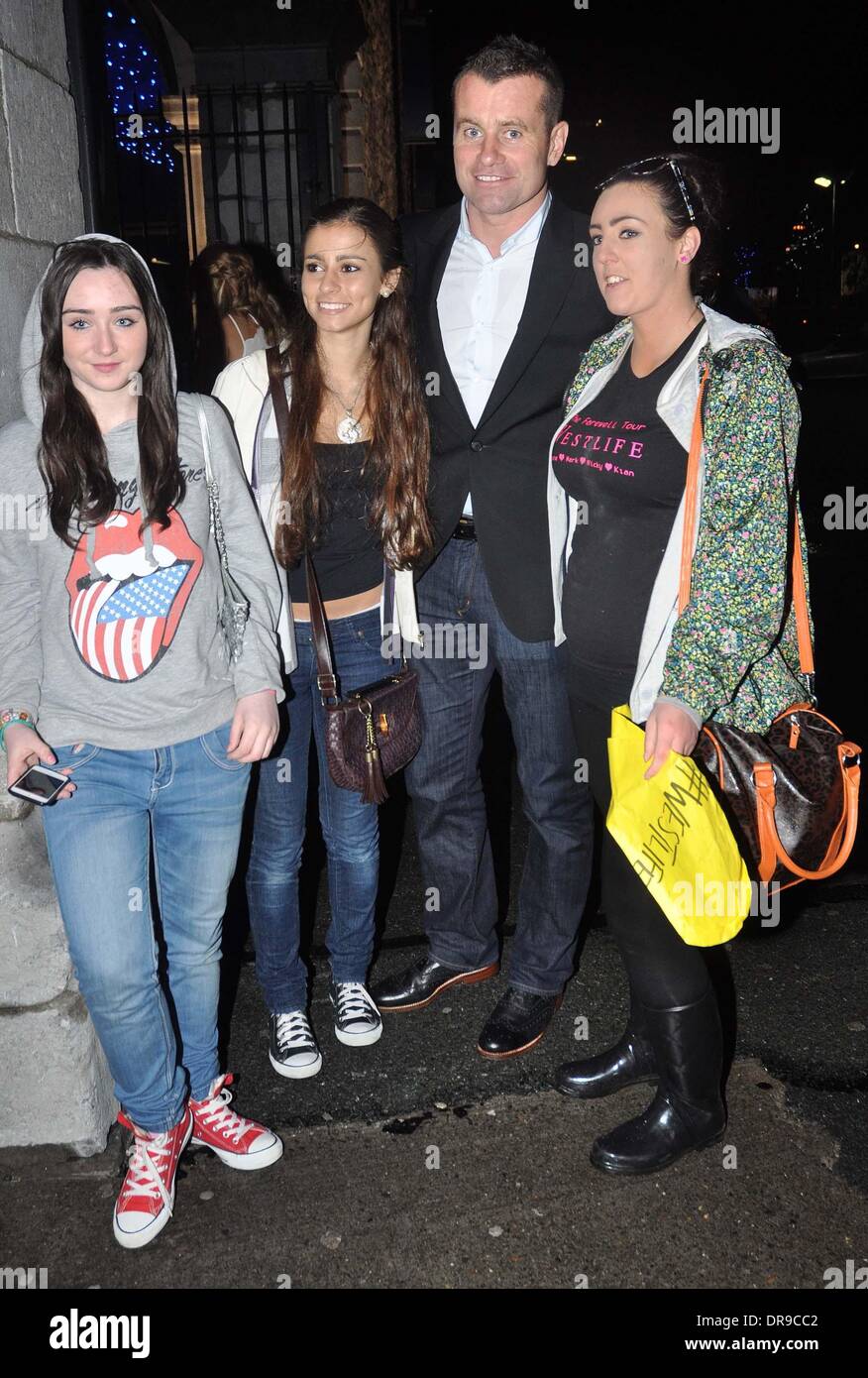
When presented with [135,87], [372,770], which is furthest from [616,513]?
[135,87]

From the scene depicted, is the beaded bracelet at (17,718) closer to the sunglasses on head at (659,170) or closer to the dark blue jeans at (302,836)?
the dark blue jeans at (302,836)

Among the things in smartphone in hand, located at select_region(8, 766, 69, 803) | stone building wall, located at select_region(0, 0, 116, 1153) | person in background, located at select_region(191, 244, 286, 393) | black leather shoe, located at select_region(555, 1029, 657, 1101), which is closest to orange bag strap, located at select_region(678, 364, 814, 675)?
black leather shoe, located at select_region(555, 1029, 657, 1101)

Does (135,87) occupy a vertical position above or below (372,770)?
above

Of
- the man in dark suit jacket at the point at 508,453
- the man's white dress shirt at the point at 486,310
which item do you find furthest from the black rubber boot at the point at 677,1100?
the man's white dress shirt at the point at 486,310

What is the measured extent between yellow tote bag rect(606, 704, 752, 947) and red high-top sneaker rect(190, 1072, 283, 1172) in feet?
4.31

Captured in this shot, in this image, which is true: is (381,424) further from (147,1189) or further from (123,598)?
(147,1189)

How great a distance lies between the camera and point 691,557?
222cm

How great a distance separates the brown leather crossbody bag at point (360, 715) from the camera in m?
2.81

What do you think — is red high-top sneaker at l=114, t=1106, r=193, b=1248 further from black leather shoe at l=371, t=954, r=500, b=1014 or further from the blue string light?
the blue string light

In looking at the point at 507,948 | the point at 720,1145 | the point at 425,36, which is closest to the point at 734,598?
the point at 720,1145

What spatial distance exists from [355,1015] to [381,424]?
1.81m

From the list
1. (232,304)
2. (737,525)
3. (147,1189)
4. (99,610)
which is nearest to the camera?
(737,525)

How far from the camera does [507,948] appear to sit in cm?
375
